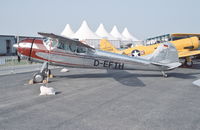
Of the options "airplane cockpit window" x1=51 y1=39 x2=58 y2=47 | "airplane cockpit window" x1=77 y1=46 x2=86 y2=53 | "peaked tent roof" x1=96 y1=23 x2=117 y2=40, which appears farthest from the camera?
"peaked tent roof" x1=96 y1=23 x2=117 y2=40

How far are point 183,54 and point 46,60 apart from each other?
453 inches

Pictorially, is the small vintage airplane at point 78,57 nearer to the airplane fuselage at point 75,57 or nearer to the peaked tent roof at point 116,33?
the airplane fuselage at point 75,57

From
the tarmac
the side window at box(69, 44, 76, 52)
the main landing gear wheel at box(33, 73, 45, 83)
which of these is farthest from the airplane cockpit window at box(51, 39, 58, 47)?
the tarmac

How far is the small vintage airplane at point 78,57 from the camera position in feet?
28.5

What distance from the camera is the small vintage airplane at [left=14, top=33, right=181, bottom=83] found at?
8.70 m

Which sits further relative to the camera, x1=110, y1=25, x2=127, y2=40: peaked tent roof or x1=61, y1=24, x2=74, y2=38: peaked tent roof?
x1=110, y1=25, x2=127, y2=40: peaked tent roof

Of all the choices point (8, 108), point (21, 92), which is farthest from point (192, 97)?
point (21, 92)

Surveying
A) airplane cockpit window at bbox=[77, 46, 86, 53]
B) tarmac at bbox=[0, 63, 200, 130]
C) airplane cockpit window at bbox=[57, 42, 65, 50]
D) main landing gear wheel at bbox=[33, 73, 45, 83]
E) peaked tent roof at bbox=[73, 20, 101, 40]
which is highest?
peaked tent roof at bbox=[73, 20, 101, 40]

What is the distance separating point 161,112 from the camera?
14.8 feet

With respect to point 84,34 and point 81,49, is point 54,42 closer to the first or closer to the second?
point 81,49

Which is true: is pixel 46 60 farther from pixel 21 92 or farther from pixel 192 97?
pixel 192 97

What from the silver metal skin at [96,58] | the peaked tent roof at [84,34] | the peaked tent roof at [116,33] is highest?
the peaked tent roof at [116,33]

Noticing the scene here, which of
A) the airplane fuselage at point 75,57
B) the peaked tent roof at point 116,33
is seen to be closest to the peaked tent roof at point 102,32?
the peaked tent roof at point 116,33

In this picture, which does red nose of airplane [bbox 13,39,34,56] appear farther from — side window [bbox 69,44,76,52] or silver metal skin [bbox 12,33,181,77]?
side window [bbox 69,44,76,52]
